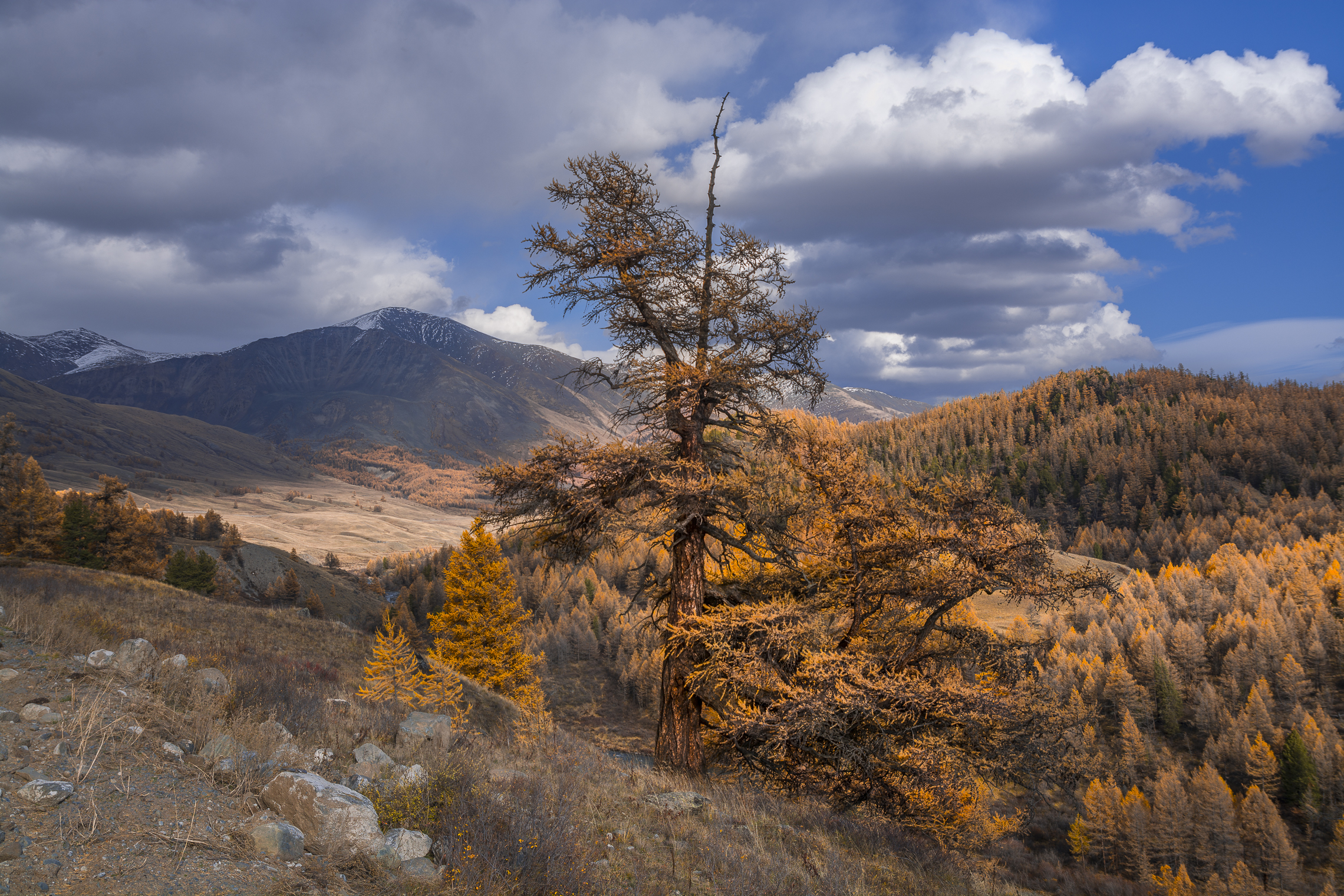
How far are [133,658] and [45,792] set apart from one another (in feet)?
11.9

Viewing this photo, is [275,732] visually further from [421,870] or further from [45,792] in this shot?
[421,870]

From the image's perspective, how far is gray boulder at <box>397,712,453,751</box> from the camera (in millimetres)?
8906

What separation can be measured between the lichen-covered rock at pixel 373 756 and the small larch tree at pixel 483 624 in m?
25.1

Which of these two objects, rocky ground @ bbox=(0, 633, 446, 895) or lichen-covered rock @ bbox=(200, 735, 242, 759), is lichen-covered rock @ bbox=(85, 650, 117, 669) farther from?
lichen-covered rock @ bbox=(200, 735, 242, 759)

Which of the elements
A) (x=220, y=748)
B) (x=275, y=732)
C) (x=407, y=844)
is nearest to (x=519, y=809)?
(x=407, y=844)

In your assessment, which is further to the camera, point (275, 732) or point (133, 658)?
point (133, 658)

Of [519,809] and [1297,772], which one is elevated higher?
[519,809]

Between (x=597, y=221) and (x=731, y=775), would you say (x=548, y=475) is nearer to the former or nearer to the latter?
(x=597, y=221)

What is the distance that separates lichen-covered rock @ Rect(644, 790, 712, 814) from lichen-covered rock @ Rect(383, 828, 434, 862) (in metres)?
4.63

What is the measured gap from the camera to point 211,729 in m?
6.79

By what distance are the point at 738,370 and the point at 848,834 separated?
28.2 ft

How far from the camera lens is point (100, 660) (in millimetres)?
8023

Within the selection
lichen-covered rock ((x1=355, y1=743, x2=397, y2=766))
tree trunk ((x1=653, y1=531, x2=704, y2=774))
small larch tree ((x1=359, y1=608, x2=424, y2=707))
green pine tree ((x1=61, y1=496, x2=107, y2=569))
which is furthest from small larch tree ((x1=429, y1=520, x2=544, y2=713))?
green pine tree ((x1=61, y1=496, x2=107, y2=569))

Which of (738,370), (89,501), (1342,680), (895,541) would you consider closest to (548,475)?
(738,370)
